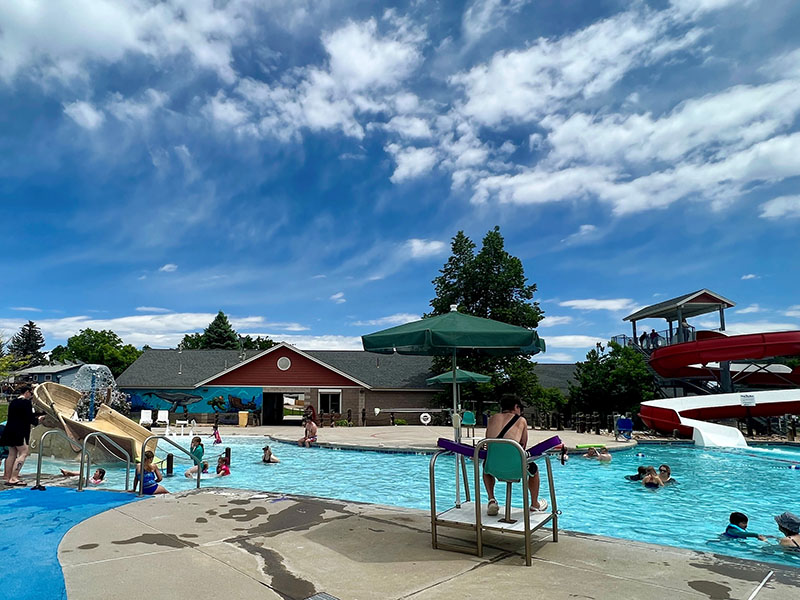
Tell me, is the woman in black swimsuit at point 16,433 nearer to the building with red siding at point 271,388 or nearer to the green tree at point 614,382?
the building with red siding at point 271,388

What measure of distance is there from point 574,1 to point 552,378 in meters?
38.2

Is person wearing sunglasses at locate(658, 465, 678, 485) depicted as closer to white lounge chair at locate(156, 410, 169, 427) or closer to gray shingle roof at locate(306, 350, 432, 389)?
gray shingle roof at locate(306, 350, 432, 389)

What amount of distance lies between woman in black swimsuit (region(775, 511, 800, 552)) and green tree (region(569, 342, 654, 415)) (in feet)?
77.2

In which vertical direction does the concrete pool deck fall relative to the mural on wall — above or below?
below

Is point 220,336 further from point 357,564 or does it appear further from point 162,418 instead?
point 357,564

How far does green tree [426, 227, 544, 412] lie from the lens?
34.5 m

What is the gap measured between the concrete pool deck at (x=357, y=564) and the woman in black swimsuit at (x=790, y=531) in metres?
3.50

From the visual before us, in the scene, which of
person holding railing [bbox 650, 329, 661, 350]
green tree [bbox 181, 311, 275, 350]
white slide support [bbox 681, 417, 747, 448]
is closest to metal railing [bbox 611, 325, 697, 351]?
person holding railing [bbox 650, 329, 661, 350]

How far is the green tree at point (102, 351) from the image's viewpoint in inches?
2756

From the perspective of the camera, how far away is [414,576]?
382 cm

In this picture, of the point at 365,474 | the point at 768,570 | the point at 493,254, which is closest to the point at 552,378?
the point at 493,254

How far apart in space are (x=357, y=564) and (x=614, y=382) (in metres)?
28.3

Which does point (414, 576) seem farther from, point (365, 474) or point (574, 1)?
point (574, 1)

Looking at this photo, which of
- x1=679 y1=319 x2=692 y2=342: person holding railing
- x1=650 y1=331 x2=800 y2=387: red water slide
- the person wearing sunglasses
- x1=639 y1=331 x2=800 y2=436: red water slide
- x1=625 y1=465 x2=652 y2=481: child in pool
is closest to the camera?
the person wearing sunglasses
